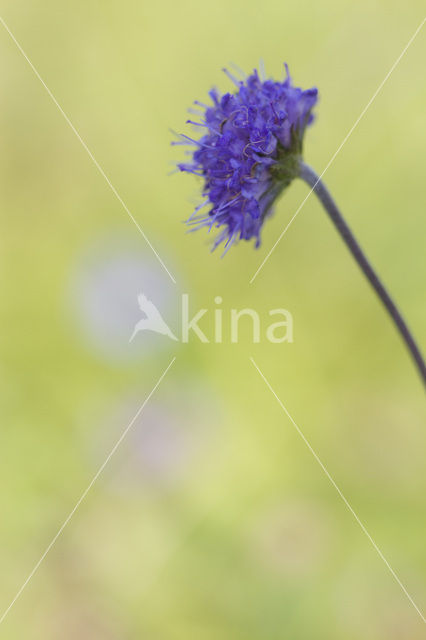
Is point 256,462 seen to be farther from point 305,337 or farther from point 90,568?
point 90,568

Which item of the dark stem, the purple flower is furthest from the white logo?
the dark stem

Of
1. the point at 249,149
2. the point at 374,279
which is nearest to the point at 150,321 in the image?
the point at 249,149

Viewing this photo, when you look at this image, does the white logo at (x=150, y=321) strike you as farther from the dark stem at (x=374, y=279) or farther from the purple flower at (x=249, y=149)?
the dark stem at (x=374, y=279)

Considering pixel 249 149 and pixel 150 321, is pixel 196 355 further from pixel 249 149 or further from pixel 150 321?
pixel 249 149

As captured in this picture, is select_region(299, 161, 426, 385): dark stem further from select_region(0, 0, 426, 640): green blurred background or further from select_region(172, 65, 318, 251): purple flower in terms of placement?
select_region(0, 0, 426, 640): green blurred background

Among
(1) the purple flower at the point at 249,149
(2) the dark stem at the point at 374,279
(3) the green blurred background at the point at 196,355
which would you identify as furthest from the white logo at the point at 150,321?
(2) the dark stem at the point at 374,279

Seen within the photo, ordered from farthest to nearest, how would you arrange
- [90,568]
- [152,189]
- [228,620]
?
[152,189] < [90,568] < [228,620]

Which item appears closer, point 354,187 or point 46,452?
point 46,452

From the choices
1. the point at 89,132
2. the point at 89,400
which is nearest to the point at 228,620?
the point at 89,400
